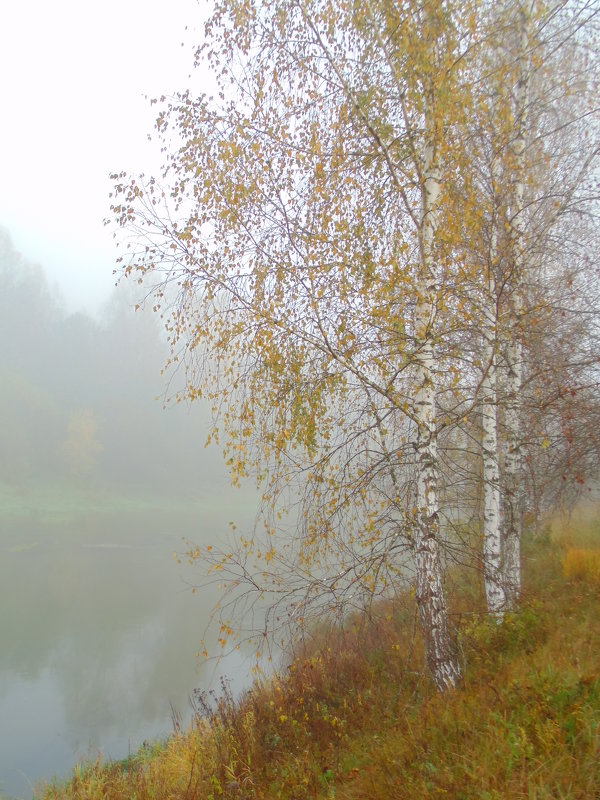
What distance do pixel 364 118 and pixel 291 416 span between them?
8.35ft

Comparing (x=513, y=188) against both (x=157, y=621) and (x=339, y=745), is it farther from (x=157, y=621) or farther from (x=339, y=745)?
(x=157, y=621)

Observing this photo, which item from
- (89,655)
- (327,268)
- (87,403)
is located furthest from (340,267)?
(87,403)

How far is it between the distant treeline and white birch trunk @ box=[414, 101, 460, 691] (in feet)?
134

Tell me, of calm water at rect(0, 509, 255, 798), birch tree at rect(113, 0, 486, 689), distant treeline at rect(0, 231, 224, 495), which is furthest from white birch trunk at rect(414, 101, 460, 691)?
distant treeline at rect(0, 231, 224, 495)

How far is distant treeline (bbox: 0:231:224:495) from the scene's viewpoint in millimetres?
47344

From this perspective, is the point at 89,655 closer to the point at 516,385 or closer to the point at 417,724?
the point at 417,724

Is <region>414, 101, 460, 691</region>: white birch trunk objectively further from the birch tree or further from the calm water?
the calm water

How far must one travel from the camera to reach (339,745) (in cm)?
465

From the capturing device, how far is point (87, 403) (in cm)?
5828

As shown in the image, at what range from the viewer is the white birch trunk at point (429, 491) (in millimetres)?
4438

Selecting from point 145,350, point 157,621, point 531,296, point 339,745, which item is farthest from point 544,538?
point 145,350

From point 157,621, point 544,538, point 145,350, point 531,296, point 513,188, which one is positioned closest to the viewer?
point 513,188

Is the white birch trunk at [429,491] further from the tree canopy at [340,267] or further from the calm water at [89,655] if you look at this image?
the calm water at [89,655]

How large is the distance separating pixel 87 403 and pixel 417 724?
59015 mm
